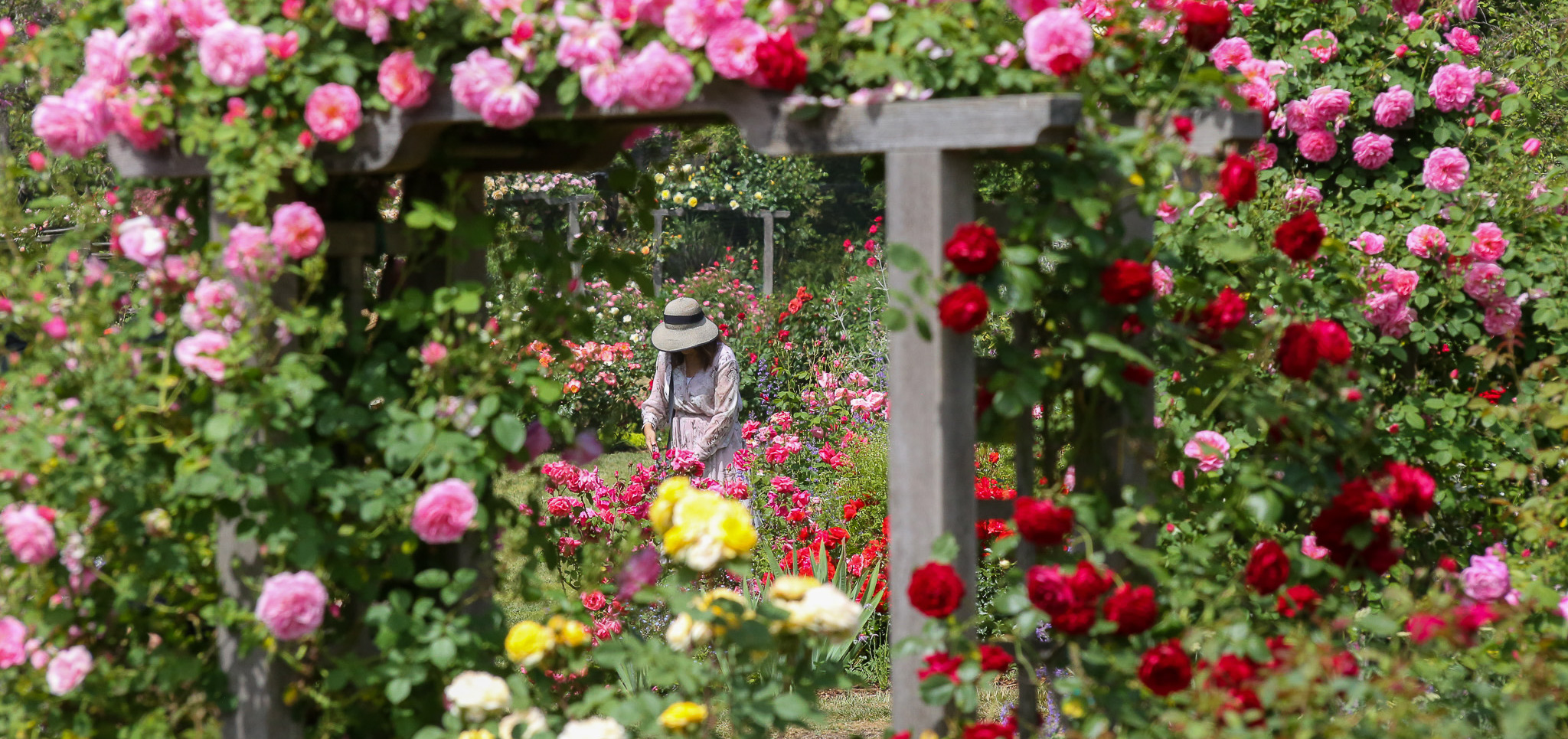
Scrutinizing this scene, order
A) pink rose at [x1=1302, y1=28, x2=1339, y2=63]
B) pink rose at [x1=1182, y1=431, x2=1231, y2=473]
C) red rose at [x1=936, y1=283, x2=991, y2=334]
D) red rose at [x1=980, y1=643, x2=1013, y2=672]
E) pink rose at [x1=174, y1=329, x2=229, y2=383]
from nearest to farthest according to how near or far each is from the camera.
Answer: red rose at [x1=936, y1=283, x2=991, y2=334] < red rose at [x1=980, y1=643, x2=1013, y2=672] < pink rose at [x1=174, y1=329, x2=229, y2=383] < pink rose at [x1=1182, y1=431, x2=1231, y2=473] < pink rose at [x1=1302, y1=28, x2=1339, y2=63]

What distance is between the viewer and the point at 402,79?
223 centimetres

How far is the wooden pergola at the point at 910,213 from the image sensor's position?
2078 mm

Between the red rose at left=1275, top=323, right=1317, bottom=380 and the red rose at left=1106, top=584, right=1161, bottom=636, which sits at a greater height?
the red rose at left=1275, top=323, right=1317, bottom=380

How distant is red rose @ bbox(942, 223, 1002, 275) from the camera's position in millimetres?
2010

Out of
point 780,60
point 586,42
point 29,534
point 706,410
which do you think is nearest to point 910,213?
point 780,60

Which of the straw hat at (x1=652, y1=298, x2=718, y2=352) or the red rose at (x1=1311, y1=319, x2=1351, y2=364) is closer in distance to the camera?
the red rose at (x1=1311, y1=319, x2=1351, y2=364)

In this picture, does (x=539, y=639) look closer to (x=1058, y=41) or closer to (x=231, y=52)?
(x=231, y=52)

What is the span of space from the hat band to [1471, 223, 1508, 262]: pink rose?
3552 millimetres

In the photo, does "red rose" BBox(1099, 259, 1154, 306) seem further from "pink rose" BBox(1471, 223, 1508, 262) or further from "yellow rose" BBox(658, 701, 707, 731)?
"pink rose" BBox(1471, 223, 1508, 262)

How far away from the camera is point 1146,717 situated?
83.3 inches

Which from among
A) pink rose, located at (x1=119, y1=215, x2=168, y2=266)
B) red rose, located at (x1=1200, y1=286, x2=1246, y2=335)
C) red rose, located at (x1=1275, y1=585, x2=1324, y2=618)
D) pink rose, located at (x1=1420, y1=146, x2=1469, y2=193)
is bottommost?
red rose, located at (x1=1275, y1=585, x2=1324, y2=618)

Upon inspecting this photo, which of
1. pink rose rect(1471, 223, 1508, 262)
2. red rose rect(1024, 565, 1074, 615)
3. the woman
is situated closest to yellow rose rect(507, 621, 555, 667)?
red rose rect(1024, 565, 1074, 615)

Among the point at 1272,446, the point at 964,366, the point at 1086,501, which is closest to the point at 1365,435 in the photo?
the point at 1272,446

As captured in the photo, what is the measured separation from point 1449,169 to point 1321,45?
44 cm
